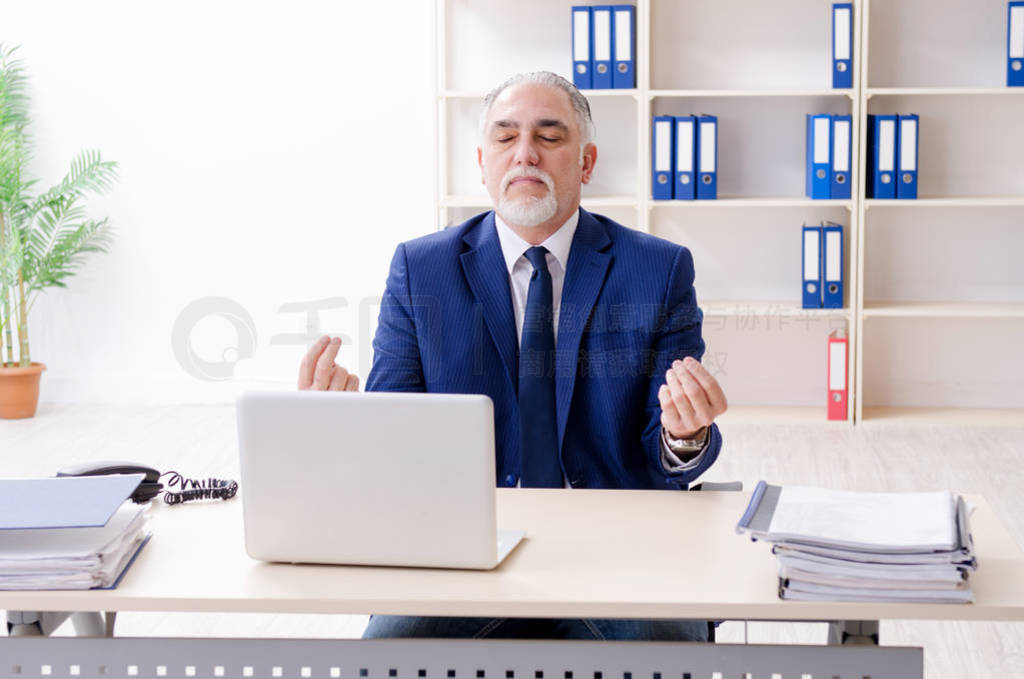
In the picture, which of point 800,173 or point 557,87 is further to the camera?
point 800,173

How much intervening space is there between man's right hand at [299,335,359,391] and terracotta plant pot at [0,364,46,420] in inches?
136

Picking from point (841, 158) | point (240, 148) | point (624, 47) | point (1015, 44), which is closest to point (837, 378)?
point (841, 158)

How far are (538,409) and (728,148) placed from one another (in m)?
2.98

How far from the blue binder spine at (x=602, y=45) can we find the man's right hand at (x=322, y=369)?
3.03 metres

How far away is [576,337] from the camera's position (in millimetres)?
2098

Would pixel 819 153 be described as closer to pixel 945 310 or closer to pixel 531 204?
pixel 945 310

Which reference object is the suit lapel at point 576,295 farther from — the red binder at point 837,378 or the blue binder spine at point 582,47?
the red binder at point 837,378

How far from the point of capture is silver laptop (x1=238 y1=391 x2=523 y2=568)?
1425mm

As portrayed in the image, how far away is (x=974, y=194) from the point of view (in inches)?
185

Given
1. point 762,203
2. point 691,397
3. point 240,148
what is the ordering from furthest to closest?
point 240,148, point 762,203, point 691,397

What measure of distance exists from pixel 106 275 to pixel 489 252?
11.2 feet

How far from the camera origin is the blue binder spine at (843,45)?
441 cm

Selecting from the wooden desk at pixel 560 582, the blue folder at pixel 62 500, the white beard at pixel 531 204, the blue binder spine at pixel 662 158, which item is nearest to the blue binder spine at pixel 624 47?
the blue binder spine at pixel 662 158

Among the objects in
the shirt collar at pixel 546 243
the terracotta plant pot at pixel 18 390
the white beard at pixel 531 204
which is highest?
the white beard at pixel 531 204
